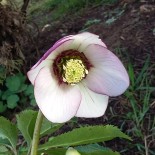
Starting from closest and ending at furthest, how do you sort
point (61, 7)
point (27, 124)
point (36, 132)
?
point (36, 132), point (27, 124), point (61, 7)

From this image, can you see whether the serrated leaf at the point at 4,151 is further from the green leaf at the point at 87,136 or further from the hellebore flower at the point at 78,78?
the hellebore flower at the point at 78,78

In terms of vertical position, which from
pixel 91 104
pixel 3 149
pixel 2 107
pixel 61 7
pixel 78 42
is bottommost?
pixel 61 7

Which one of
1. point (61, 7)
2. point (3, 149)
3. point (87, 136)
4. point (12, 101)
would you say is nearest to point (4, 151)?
point (3, 149)

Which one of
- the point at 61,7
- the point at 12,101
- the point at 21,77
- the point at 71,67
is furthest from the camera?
the point at 61,7

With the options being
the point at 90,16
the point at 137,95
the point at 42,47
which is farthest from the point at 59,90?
the point at 90,16

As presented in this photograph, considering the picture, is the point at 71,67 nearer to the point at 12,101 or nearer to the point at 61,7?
the point at 12,101

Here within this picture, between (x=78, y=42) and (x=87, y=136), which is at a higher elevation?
(x=78, y=42)

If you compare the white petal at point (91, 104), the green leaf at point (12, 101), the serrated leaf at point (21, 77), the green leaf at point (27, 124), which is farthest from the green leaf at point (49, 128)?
the serrated leaf at point (21, 77)
